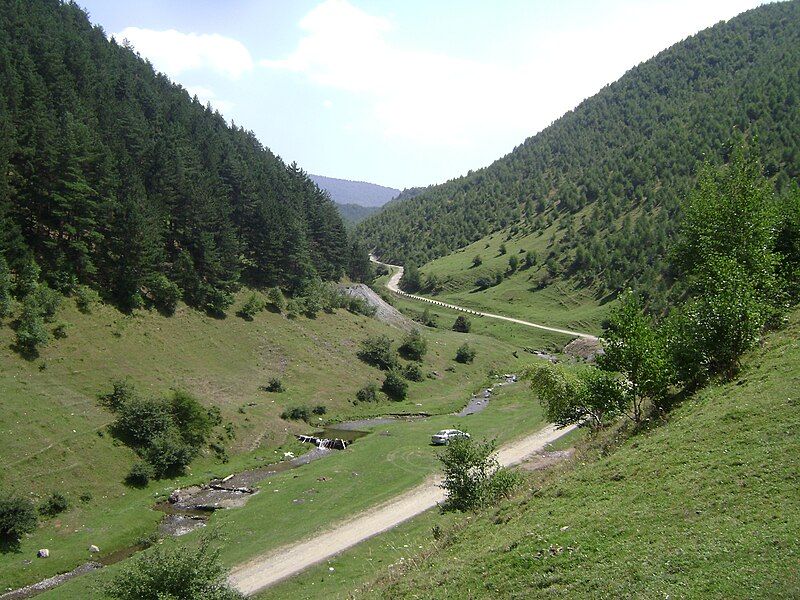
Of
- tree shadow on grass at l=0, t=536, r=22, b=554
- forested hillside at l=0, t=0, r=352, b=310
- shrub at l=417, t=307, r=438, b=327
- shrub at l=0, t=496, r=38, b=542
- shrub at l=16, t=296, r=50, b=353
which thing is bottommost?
shrub at l=417, t=307, r=438, b=327

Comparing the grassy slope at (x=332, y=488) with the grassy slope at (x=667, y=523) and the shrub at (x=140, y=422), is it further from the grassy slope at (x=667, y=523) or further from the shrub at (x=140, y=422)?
the grassy slope at (x=667, y=523)

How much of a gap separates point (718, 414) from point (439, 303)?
147439 mm

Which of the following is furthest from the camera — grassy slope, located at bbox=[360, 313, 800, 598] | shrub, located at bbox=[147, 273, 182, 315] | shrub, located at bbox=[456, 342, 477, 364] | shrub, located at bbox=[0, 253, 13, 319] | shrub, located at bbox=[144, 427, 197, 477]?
shrub, located at bbox=[456, 342, 477, 364]

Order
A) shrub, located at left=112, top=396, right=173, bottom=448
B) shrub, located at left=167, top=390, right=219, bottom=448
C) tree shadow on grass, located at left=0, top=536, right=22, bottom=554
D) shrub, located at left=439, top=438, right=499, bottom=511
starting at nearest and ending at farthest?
shrub, located at left=439, top=438, right=499, bottom=511 < tree shadow on grass, located at left=0, top=536, right=22, bottom=554 < shrub, located at left=112, top=396, right=173, bottom=448 < shrub, located at left=167, top=390, right=219, bottom=448

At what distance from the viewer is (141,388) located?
193ft

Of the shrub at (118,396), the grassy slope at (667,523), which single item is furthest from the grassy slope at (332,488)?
the grassy slope at (667,523)

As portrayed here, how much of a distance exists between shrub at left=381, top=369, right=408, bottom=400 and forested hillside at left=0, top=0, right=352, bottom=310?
1114 inches

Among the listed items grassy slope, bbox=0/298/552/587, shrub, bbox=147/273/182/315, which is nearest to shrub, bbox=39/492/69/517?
grassy slope, bbox=0/298/552/587

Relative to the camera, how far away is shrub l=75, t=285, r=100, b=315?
208ft

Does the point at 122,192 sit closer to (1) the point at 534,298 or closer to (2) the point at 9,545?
(2) the point at 9,545

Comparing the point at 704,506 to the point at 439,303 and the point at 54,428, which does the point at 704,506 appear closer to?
the point at 54,428

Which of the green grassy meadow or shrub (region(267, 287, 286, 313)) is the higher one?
shrub (region(267, 287, 286, 313))

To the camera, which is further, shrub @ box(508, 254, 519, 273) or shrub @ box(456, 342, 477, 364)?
shrub @ box(508, 254, 519, 273)

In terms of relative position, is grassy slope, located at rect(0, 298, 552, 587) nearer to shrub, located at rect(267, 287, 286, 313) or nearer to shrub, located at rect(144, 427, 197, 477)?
shrub, located at rect(144, 427, 197, 477)
